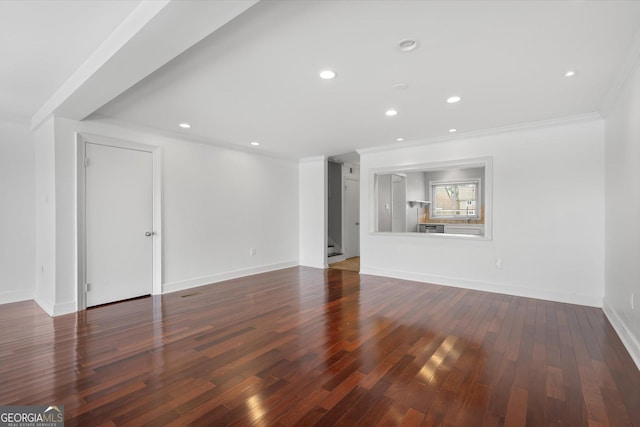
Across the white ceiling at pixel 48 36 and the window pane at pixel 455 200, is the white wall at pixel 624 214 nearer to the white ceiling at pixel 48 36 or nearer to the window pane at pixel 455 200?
the window pane at pixel 455 200

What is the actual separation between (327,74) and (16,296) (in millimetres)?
5064

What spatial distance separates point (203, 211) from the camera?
17.0 ft

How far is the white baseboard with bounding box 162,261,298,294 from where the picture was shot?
186 inches

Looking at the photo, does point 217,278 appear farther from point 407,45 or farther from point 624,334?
point 624,334

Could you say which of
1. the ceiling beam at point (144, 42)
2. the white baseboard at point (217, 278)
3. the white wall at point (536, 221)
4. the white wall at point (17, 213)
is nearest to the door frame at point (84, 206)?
the white baseboard at point (217, 278)

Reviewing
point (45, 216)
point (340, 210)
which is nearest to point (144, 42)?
point (45, 216)

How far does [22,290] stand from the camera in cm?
A: 422

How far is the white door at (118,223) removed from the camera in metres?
3.96

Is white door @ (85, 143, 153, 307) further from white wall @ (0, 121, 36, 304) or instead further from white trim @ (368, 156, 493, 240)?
white trim @ (368, 156, 493, 240)

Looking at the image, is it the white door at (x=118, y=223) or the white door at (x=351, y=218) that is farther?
the white door at (x=351, y=218)

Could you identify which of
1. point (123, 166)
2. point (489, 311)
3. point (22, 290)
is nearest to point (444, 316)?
point (489, 311)

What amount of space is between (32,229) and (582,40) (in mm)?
6462

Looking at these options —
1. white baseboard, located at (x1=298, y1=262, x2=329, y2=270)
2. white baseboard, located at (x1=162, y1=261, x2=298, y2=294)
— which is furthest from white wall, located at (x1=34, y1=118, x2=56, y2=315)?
white baseboard, located at (x1=298, y1=262, x2=329, y2=270)

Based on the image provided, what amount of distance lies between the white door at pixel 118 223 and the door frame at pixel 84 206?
0.04 m
